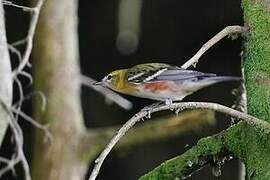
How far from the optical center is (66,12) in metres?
3.15

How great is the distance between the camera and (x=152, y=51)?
3.95 meters

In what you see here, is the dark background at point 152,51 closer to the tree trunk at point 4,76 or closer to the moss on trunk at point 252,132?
the tree trunk at point 4,76

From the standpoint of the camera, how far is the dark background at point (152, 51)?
3.83 meters

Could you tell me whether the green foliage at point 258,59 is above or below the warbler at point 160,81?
above

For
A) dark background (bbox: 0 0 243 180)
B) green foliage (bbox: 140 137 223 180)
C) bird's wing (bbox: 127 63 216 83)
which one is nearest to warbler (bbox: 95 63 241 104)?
bird's wing (bbox: 127 63 216 83)

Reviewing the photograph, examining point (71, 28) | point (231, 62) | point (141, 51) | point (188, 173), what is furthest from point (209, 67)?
point (188, 173)

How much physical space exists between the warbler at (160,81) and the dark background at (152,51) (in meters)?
1.79

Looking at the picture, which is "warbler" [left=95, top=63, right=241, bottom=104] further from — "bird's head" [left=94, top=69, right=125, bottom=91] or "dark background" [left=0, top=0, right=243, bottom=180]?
"dark background" [left=0, top=0, right=243, bottom=180]

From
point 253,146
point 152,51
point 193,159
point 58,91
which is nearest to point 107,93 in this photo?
point 58,91

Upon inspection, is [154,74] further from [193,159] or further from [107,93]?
[107,93]

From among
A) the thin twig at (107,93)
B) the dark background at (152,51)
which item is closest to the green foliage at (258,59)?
the thin twig at (107,93)

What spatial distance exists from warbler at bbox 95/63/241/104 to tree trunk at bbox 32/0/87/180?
1.06 meters

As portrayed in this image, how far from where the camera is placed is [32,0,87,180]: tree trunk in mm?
3062

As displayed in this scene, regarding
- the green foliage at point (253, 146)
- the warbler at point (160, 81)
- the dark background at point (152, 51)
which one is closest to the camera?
the green foliage at point (253, 146)
